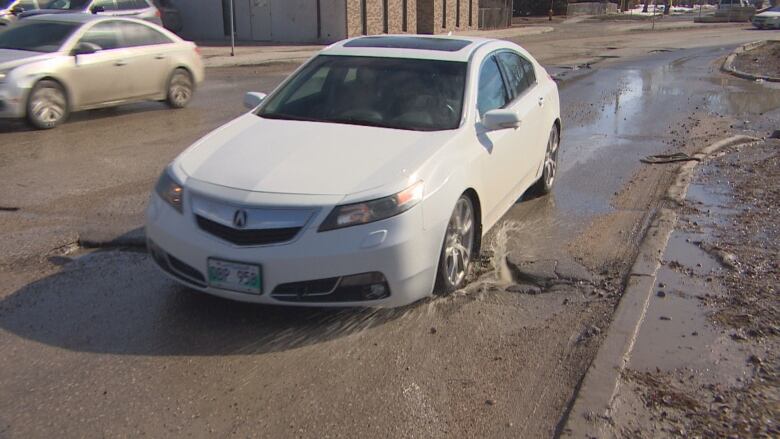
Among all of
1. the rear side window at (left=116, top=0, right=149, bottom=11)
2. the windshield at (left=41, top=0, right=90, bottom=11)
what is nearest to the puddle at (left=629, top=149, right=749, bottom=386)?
the windshield at (left=41, top=0, right=90, bottom=11)

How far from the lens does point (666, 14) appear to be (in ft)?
247

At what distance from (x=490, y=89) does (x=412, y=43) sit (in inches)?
30.4

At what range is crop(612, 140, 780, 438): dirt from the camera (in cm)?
369

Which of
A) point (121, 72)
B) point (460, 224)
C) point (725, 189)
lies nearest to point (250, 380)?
point (460, 224)

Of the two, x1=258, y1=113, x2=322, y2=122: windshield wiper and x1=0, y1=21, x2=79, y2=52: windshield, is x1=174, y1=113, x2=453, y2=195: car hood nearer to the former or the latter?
x1=258, y1=113, x2=322, y2=122: windshield wiper

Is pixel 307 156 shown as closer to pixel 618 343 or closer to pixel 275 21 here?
pixel 618 343

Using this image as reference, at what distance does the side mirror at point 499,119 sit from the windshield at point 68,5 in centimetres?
1773

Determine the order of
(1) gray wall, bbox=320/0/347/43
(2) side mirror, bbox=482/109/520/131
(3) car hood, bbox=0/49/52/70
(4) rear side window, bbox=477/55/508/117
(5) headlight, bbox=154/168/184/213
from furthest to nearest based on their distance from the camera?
(1) gray wall, bbox=320/0/347/43
(3) car hood, bbox=0/49/52/70
(4) rear side window, bbox=477/55/508/117
(2) side mirror, bbox=482/109/520/131
(5) headlight, bbox=154/168/184/213

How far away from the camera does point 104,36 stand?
1167 centimetres

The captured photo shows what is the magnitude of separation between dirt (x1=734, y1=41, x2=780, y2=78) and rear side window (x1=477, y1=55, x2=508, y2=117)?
16345mm

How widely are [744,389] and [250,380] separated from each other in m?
2.55

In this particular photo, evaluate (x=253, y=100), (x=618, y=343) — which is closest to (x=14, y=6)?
(x=253, y=100)

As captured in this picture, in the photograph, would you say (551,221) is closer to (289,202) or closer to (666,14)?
(289,202)

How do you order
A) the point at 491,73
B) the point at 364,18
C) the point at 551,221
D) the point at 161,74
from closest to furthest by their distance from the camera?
the point at 491,73 < the point at 551,221 < the point at 161,74 < the point at 364,18
